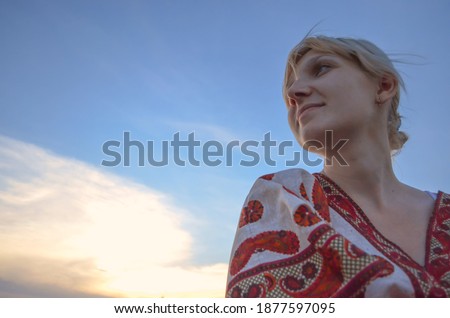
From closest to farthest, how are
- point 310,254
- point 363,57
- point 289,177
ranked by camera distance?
point 310,254
point 289,177
point 363,57

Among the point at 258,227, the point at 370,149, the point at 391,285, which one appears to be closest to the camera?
the point at 391,285

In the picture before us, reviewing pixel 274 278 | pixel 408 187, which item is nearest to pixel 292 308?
pixel 274 278

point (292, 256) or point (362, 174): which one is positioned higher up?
point (362, 174)

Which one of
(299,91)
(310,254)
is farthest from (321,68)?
(310,254)

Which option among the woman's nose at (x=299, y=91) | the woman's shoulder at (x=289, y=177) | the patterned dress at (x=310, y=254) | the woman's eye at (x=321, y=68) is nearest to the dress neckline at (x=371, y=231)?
the patterned dress at (x=310, y=254)

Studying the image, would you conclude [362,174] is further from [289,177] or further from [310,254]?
[310,254]

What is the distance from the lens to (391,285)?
0.99 meters

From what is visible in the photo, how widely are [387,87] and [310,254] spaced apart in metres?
1.10

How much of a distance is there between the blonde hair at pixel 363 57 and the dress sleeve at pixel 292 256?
0.81 m

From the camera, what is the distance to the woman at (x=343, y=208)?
3.61 feet

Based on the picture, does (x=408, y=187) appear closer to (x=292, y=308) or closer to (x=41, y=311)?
(x=292, y=308)

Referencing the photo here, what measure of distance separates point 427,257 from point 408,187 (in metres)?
0.54

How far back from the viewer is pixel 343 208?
59.1 inches

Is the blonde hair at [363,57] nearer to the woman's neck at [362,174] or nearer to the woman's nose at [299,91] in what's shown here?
the woman's nose at [299,91]
